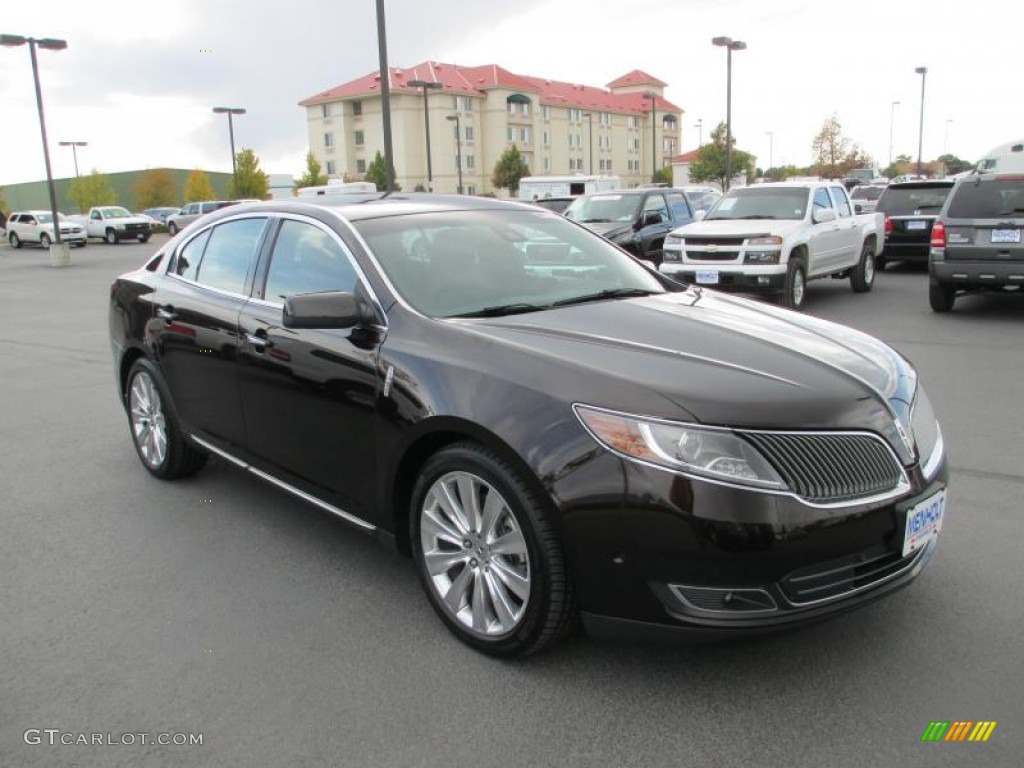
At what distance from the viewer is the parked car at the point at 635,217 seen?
599 inches

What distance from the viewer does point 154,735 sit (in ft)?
9.12

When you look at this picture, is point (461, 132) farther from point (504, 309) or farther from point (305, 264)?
point (504, 309)

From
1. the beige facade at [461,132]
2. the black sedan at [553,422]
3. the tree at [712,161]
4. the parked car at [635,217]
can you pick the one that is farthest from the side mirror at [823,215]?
the beige facade at [461,132]

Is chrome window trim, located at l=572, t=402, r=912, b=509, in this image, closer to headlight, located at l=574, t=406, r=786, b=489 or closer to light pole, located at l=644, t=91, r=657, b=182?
headlight, located at l=574, t=406, r=786, b=489

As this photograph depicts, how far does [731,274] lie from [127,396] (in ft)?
28.0

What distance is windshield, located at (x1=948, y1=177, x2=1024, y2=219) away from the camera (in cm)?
1056

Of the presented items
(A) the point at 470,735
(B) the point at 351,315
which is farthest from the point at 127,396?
(A) the point at 470,735

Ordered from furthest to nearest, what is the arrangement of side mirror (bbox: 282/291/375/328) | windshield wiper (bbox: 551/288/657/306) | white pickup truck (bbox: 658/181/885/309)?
1. white pickup truck (bbox: 658/181/885/309)
2. windshield wiper (bbox: 551/288/657/306)
3. side mirror (bbox: 282/291/375/328)

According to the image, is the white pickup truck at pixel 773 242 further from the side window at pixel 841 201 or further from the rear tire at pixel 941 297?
the rear tire at pixel 941 297

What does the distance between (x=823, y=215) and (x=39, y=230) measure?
38.7m

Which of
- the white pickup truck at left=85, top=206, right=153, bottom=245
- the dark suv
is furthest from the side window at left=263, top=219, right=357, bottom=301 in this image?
the white pickup truck at left=85, top=206, right=153, bottom=245

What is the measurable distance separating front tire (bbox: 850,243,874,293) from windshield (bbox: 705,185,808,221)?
2005mm

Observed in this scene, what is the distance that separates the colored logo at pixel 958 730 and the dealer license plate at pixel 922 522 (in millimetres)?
525

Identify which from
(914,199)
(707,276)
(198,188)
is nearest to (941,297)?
(707,276)
